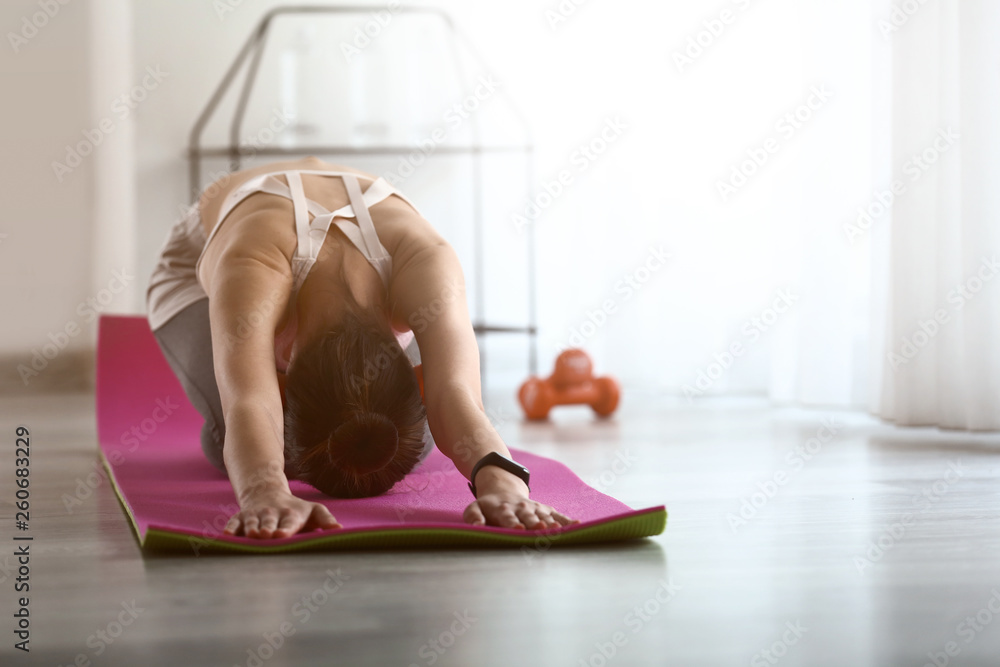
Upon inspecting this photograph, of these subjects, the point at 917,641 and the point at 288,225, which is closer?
the point at 917,641

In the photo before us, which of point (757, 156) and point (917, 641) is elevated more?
point (757, 156)

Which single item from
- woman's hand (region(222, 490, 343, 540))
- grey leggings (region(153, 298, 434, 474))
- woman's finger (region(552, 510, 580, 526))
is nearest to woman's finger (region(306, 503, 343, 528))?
woman's hand (region(222, 490, 343, 540))

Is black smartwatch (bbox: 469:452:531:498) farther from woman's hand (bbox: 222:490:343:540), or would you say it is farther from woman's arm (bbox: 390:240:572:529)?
woman's hand (bbox: 222:490:343:540)

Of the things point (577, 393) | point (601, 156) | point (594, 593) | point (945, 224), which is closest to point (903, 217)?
point (945, 224)

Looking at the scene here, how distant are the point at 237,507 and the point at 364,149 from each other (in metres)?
2.34

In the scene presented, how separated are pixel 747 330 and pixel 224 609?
2450 mm

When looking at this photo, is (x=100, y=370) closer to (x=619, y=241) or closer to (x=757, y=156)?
(x=619, y=241)

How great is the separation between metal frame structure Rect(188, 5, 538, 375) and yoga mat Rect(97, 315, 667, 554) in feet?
3.98

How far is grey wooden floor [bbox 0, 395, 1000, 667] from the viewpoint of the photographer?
0.77 metres

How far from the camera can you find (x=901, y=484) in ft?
5.06

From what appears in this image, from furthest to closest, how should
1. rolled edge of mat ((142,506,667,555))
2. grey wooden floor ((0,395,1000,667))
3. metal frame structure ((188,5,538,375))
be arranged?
1. metal frame structure ((188,5,538,375))
2. rolled edge of mat ((142,506,667,555))
3. grey wooden floor ((0,395,1000,667))

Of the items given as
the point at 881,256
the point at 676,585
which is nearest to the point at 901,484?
the point at 676,585

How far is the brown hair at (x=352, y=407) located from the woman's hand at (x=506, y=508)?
0.52ft

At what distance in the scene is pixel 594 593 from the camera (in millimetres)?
929
